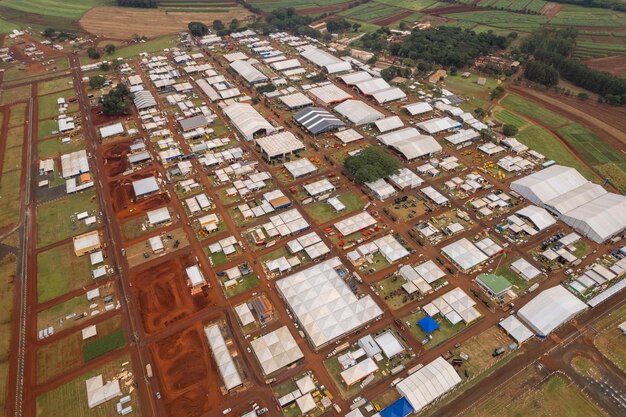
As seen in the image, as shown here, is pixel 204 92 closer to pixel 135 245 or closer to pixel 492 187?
pixel 135 245

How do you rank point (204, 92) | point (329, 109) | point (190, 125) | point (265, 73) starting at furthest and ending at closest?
point (265, 73) → point (204, 92) → point (329, 109) → point (190, 125)

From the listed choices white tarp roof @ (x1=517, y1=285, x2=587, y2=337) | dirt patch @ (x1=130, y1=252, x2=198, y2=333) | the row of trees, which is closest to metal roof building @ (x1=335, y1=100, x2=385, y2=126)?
dirt patch @ (x1=130, y1=252, x2=198, y2=333)

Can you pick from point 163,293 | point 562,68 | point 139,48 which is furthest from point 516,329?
point 139,48

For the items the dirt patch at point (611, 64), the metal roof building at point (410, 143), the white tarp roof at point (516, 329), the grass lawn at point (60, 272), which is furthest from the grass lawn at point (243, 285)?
the dirt patch at point (611, 64)

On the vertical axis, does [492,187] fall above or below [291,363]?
above

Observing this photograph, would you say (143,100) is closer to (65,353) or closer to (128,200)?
(128,200)

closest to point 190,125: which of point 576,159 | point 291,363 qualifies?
point 291,363

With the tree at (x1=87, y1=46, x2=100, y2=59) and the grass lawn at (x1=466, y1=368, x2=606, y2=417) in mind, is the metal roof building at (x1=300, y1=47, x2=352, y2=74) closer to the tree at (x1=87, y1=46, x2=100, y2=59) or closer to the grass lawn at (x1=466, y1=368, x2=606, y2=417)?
the tree at (x1=87, y1=46, x2=100, y2=59)
